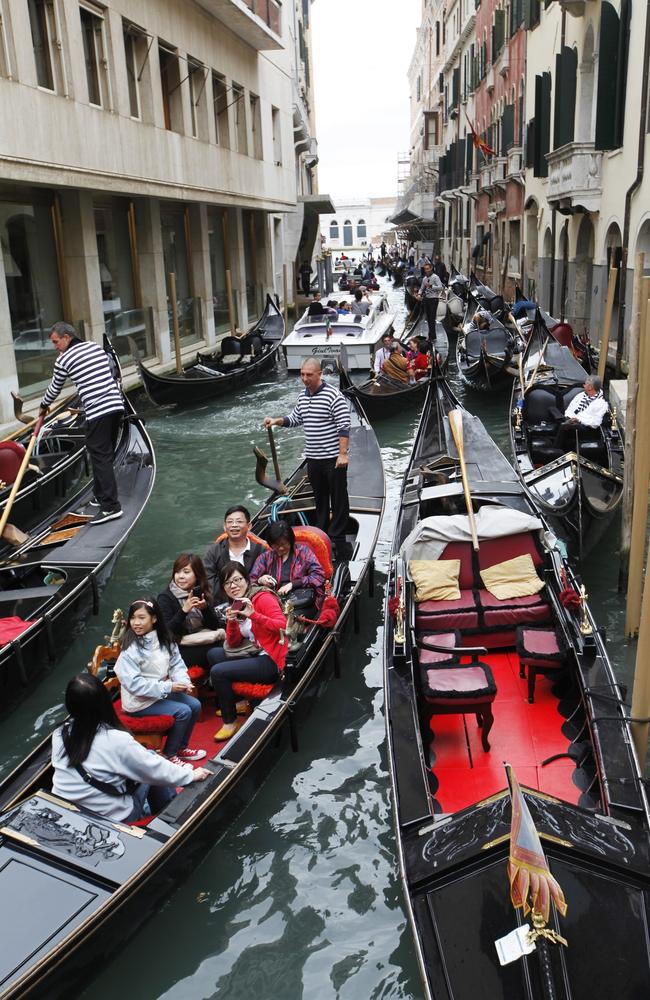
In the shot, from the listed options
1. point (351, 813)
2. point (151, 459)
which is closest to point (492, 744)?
point (351, 813)

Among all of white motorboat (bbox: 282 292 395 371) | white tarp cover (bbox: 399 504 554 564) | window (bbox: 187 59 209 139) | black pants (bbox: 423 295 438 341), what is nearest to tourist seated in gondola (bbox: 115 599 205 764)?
white tarp cover (bbox: 399 504 554 564)

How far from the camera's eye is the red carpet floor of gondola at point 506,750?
2.95 metres

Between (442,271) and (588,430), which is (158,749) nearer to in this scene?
(588,430)

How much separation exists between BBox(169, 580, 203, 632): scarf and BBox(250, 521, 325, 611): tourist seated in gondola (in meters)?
0.30

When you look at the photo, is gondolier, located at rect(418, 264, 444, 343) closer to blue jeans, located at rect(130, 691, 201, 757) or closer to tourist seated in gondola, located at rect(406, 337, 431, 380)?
tourist seated in gondola, located at rect(406, 337, 431, 380)

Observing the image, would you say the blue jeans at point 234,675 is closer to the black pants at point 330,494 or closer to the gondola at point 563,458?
the black pants at point 330,494

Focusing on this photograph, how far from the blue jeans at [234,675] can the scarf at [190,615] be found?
0.28m

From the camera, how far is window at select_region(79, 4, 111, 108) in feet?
28.1

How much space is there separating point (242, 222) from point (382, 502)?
12023 mm

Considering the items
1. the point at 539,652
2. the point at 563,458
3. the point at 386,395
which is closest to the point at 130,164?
the point at 386,395

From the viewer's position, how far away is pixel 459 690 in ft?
10.0

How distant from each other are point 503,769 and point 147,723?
123cm

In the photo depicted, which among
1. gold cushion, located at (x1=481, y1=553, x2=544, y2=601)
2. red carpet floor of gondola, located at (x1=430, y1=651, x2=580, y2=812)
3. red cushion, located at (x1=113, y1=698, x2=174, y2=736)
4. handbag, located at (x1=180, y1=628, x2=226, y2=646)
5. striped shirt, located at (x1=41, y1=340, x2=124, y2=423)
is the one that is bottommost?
red carpet floor of gondola, located at (x1=430, y1=651, x2=580, y2=812)

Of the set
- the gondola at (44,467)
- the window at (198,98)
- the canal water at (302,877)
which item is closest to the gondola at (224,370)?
the gondola at (44,467)
